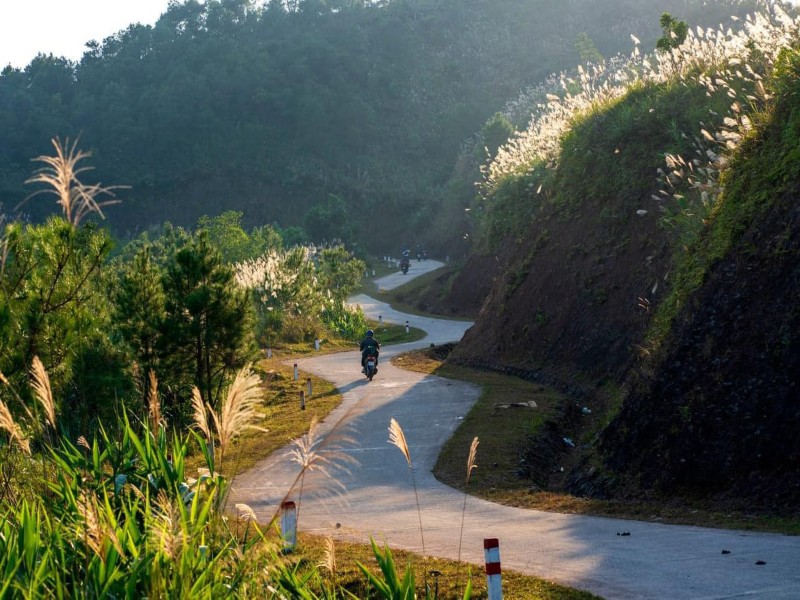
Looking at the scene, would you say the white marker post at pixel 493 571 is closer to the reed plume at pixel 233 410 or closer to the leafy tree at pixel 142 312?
the reed plume at pixel 233 410

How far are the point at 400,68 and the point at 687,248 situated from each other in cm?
13290

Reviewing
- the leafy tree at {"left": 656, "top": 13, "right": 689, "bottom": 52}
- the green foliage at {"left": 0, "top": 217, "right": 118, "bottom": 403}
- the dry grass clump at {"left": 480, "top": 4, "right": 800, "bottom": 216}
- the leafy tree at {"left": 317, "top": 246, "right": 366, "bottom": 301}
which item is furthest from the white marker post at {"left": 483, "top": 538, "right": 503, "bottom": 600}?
the leafy tree at {"left": 317, "top": 246, "right": 366, "bottom": 301}

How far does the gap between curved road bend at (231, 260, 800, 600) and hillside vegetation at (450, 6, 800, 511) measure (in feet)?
6.54

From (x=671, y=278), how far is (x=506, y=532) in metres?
11.0

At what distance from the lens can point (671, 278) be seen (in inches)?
819

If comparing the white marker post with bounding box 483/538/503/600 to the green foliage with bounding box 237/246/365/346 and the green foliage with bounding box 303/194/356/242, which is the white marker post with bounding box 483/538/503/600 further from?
the green foliage with bounding box 303/194/356/242

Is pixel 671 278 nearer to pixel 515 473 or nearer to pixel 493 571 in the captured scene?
pixel 515 473

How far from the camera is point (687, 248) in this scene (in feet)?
57.9

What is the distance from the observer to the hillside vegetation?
1284cm

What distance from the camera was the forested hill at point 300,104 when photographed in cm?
12512

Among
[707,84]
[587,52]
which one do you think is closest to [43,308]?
[707,84]

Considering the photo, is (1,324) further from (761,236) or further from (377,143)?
(377,143)

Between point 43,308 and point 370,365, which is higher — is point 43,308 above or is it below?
above

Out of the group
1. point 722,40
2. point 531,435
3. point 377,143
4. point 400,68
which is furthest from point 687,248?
point 400,68
